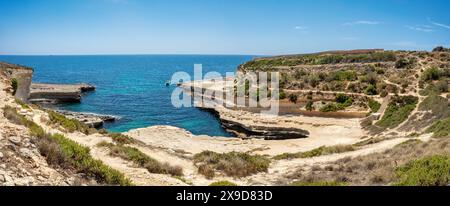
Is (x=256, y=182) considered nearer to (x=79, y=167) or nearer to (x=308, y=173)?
(x=308, y=173)

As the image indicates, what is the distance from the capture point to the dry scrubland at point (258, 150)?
10.1 metres

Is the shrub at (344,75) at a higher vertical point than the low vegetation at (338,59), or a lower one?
lower

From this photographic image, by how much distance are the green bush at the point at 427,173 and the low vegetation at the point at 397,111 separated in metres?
22.6

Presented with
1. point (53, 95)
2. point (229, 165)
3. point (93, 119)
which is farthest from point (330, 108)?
point (53, 95)

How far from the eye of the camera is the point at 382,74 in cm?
5844

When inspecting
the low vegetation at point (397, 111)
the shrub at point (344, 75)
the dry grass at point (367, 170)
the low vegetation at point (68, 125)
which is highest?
the shrub at point (344, 75)

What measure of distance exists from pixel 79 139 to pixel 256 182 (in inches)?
380

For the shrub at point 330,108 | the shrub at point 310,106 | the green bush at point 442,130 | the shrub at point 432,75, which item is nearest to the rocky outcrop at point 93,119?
the shrub at point 310,106

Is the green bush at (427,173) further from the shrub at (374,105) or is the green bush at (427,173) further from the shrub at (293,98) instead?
the shrub at (293,98)

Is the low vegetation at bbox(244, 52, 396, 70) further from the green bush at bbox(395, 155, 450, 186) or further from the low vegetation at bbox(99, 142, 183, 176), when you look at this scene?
the low vegetation at bbox(99, 142, 183, 176)

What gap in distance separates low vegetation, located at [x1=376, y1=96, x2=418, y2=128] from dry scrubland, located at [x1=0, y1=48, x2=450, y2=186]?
0.13 m

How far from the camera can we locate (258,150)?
95.0ft

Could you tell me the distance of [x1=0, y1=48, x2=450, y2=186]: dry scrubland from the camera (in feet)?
33.1

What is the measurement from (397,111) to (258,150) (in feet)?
55.5
